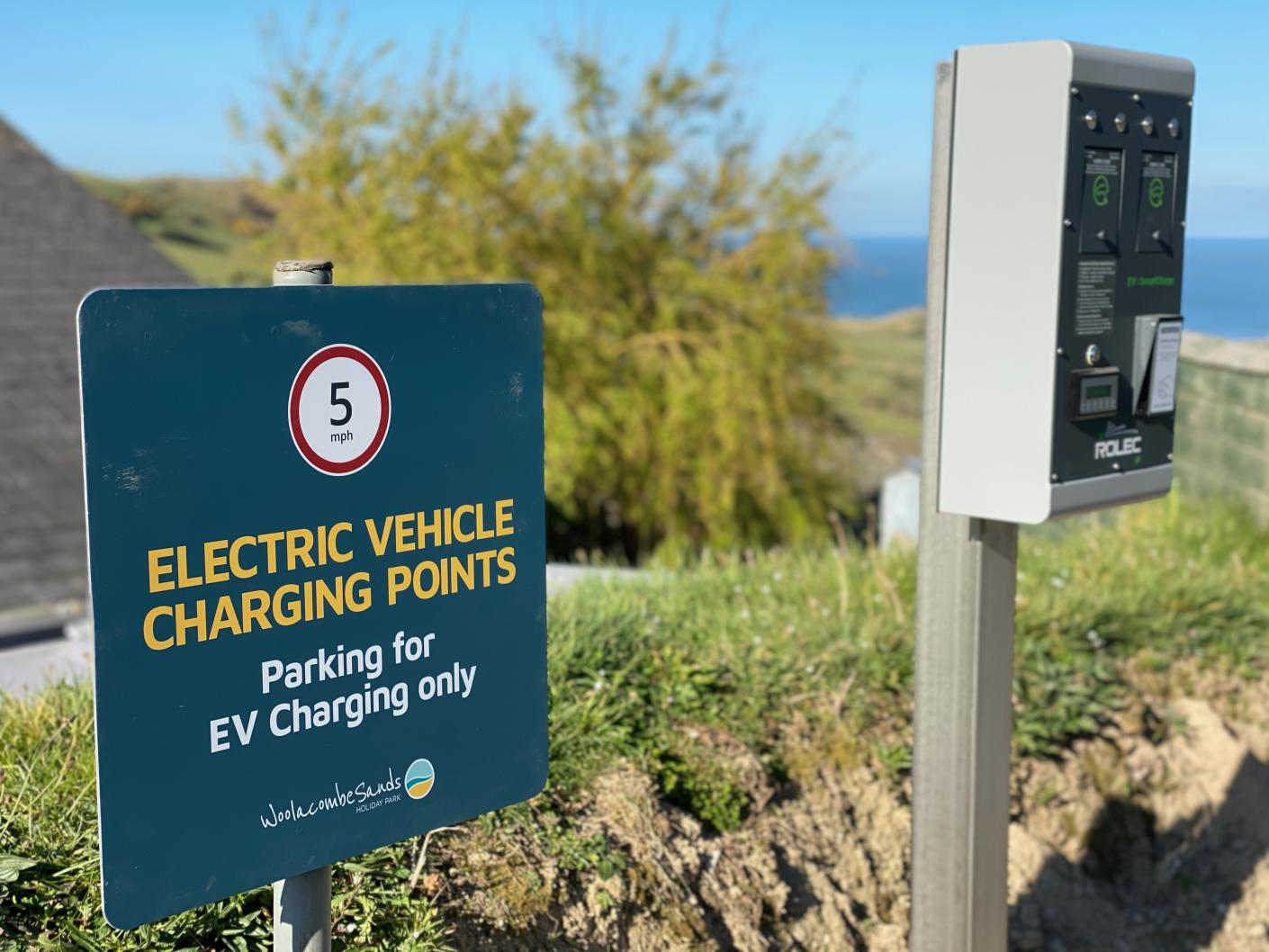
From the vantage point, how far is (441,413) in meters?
2.24

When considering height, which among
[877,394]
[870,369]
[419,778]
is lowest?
[877,394]

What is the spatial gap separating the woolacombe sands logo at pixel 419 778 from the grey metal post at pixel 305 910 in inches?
7.3

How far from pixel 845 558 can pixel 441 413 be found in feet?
12.5

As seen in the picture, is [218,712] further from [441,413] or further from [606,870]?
[606,870]

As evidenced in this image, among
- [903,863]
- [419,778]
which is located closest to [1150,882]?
[903,863]

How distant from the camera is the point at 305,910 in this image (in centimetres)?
221

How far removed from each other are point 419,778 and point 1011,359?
5.32ft

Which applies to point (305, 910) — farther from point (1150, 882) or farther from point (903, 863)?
point (1150, 882)

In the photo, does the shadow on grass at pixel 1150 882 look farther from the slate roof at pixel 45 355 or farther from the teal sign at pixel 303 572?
the slate roof at pixel 45 355

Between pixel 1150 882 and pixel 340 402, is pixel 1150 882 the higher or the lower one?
the lower one

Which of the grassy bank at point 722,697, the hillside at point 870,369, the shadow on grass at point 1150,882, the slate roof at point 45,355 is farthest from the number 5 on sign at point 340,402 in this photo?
the slate roof at point 45,355

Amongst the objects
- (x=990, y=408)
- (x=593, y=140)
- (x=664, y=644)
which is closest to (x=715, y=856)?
(x=664, y=644)

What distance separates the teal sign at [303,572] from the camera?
6.18 feet

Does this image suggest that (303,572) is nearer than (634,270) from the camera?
Yes
